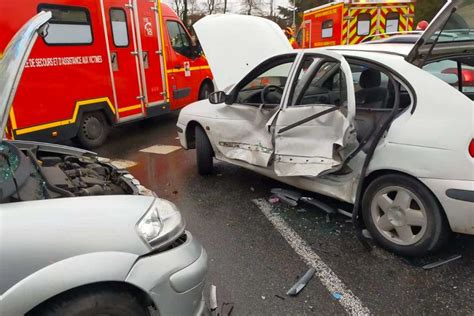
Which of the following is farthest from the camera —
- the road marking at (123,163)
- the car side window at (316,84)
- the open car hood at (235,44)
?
the road marking at (123,163)

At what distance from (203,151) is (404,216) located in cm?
262

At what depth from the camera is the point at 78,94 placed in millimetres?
6352

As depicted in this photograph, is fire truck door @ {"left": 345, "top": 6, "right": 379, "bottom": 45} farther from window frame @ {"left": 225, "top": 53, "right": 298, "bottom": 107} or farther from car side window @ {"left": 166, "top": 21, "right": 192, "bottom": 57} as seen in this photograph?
window frame @ {"left": 225, "top": 53, "right": 298, "bottom": 107}

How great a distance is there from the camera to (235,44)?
17.6 ft

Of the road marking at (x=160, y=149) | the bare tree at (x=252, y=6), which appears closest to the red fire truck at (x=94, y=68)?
the road marking at (x=160, y=149)

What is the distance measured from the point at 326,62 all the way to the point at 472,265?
2.09 m

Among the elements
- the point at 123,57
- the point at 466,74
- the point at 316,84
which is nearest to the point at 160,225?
the point at 316,84

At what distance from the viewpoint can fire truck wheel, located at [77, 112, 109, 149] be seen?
6.70 meters

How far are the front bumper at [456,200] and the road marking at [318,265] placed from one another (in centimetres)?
86

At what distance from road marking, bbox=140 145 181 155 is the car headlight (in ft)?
15.1

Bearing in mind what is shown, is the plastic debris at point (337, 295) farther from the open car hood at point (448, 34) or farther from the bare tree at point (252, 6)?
the bare tree at point (252, 6)

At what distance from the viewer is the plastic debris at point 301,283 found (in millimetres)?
2746

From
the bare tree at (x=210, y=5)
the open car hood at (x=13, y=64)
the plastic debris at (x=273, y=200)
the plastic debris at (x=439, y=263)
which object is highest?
the bare tree at (x=210, y=5)

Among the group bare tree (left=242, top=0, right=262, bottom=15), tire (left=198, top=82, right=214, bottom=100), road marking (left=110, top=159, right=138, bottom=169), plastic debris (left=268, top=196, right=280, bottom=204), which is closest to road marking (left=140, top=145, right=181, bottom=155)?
road marking (left=110, top=159, right=138, bottom=169)
